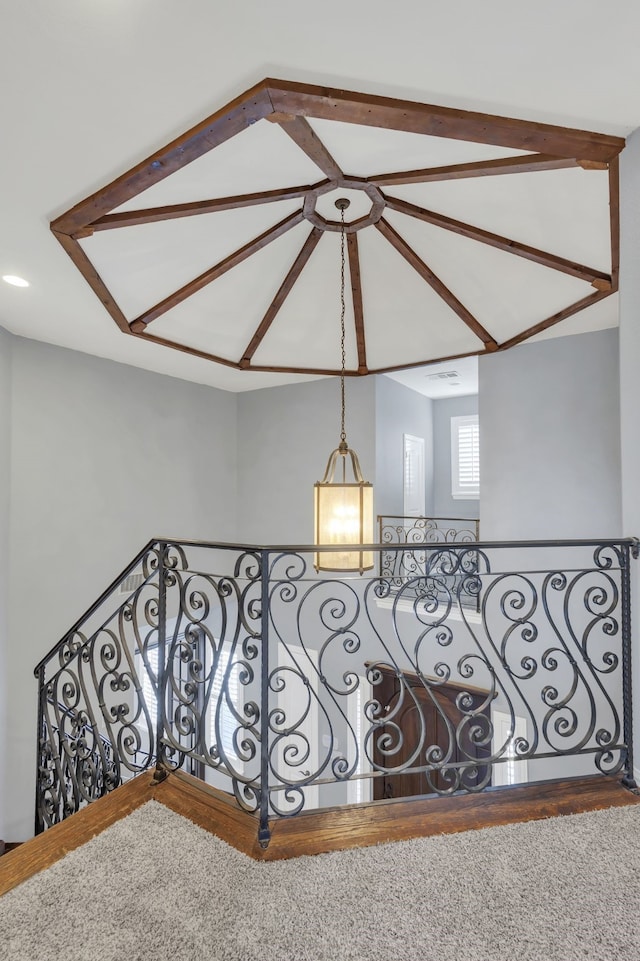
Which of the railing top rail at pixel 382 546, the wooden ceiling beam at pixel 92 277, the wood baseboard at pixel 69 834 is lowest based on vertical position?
the wood baseboard at pixel 69 834

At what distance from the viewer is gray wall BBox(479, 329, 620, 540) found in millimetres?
4234

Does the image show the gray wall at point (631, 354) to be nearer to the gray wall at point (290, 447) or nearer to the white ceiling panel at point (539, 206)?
the white ceiling panel at point (539, 206)

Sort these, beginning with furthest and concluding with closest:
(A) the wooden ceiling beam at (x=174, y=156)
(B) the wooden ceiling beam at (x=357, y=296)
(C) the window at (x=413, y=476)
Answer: (C) the window at (x=413, y=476), (B) the wooden ceiling beam at (x=357, y=296), (A) the wooden ceiling beam at (x=174, y=156)

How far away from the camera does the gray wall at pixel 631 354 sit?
2012 millimetres

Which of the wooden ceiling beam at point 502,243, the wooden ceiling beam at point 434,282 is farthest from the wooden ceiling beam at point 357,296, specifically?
the wooden ceiling beam at point 502,243

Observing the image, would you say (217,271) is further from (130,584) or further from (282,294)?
(130,584)

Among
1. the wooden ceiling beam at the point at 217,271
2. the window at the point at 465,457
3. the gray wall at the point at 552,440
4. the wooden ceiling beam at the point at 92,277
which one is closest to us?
the wooden ceiling beam at the point at 92,277

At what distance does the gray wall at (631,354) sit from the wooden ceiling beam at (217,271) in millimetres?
1693

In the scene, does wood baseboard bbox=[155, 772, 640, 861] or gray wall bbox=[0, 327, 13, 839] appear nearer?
wood baseboard bbox=[155, 772, 640, 861]

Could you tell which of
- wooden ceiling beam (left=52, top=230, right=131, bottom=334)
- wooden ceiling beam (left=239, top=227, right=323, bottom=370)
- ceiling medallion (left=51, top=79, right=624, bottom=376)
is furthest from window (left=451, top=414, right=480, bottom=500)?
wooden ceiling beam (left=52, top=230, right=131, bottom=334)

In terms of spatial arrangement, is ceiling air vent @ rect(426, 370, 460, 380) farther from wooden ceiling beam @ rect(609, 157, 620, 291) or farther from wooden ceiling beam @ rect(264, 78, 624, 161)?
wooden ceiling beam @ rect(264, 78, 624, 161)

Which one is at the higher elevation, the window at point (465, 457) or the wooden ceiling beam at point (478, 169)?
the wooden ceiling beam at point (478, 169)

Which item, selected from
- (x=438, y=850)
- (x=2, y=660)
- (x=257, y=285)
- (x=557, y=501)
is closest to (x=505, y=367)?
(x=557, y=501)

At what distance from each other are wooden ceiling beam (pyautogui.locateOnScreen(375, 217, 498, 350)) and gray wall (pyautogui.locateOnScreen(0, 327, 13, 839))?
11.5 ft
